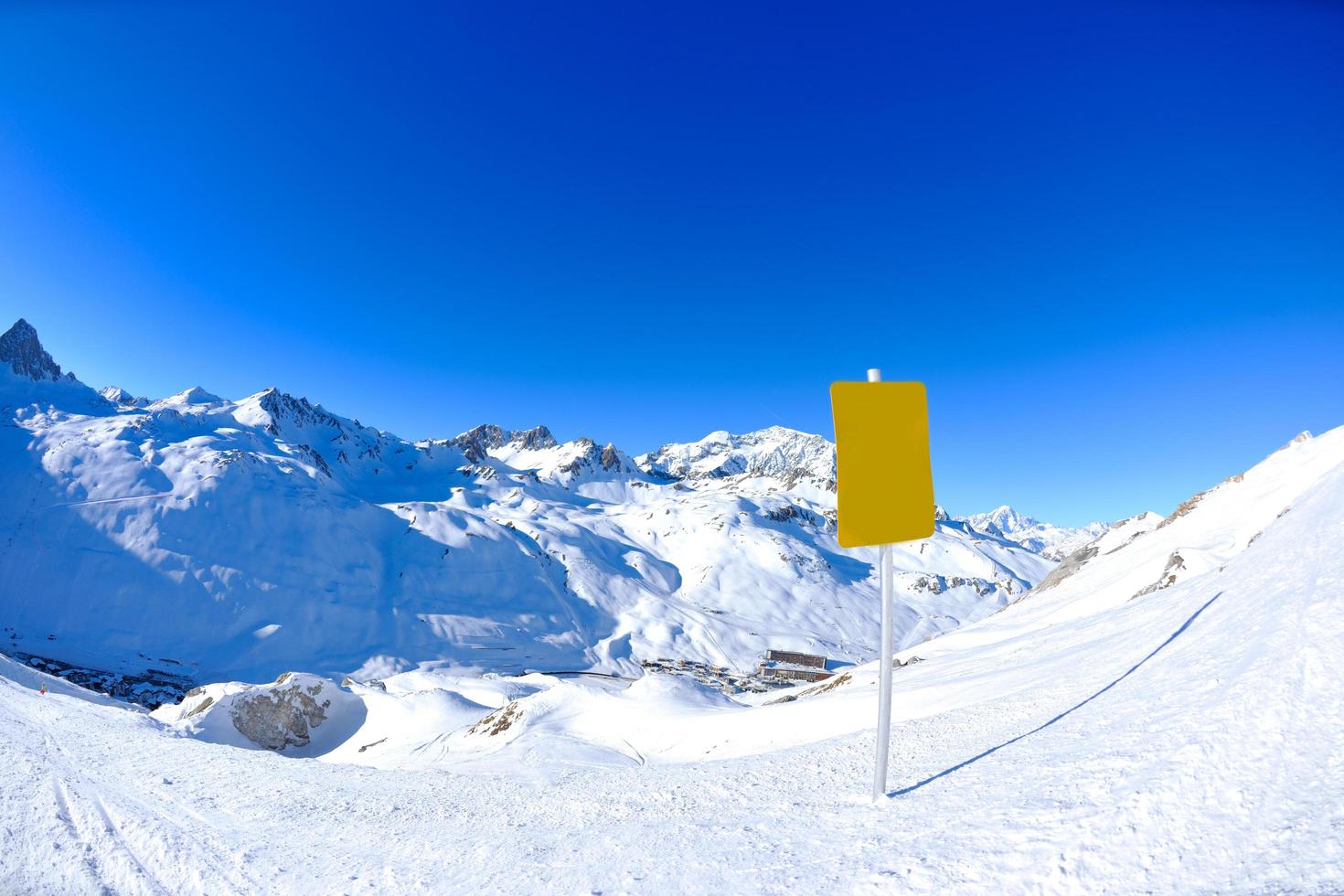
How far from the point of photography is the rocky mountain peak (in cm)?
15612

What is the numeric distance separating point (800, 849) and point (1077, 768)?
6.26ft

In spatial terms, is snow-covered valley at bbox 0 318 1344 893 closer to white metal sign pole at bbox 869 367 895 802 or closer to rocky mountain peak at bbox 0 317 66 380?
white metal sign pole at bbox 869 367 895 802

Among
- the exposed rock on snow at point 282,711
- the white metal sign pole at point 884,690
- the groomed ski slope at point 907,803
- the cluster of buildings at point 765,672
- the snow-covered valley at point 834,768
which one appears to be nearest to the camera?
the groomed ski slope at point 907,803

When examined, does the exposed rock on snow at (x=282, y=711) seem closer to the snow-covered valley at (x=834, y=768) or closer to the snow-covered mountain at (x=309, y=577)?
the snow-covered valley at (x=834, y=768)

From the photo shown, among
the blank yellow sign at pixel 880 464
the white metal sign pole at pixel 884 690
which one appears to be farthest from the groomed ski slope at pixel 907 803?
the blank yellow sign at pixel 880 464

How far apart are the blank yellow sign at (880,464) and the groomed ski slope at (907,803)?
180 centimetres

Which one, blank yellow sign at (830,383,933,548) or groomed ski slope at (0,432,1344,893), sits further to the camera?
blank yellow sign at (830,383,933,548)

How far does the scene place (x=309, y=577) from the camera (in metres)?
108

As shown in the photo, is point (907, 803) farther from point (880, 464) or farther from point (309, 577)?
point (309, 577)

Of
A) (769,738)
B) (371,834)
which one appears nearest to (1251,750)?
(371,834)

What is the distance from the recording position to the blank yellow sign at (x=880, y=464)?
3.90 meters

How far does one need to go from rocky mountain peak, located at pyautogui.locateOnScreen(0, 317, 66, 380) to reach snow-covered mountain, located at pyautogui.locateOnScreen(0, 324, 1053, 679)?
0.52 meters

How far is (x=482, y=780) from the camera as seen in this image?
7.42 metres

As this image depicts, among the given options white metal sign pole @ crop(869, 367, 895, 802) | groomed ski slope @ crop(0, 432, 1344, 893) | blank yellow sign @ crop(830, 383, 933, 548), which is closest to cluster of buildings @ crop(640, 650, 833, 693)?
groomed ski slope @ crop(0, 432, 1344, 893)
